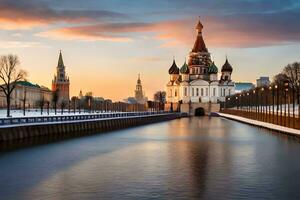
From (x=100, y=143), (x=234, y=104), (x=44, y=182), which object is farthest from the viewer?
(x=234, y=104)

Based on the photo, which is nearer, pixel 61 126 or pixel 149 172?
pixel 149 172

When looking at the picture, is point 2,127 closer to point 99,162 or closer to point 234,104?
point 99,162

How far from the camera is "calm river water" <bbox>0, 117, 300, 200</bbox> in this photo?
81.0 ft

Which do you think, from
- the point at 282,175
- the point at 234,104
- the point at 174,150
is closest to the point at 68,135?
the point at 174,150

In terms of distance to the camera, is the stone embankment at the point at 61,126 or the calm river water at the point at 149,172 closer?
the calm river water at the point at 149,172

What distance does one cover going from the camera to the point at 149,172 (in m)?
31.3

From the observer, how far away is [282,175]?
30.1 meters

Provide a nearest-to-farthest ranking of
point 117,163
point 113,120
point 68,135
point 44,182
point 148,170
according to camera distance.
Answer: point 44,182 < point 148,170 < point 117,163 < point 68,135 < point 113,120

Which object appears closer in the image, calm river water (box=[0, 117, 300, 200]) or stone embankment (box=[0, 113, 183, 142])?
calm river water (box=[0, 117, 300, 200])

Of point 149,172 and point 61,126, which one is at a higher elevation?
point 61,126

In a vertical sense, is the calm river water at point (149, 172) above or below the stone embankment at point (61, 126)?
below

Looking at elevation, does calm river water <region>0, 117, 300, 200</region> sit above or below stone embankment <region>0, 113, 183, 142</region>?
below

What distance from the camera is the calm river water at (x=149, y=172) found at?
24.7 metres

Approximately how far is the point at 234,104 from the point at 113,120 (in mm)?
113607
